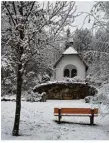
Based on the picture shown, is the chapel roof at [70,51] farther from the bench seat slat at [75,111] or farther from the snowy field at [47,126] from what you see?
the bench seat slat at [75,111]

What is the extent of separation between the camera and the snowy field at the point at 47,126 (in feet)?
37.1

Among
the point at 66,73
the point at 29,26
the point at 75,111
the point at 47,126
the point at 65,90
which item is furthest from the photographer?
the point at 66,73

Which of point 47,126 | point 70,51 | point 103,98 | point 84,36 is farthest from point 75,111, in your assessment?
point 70,51

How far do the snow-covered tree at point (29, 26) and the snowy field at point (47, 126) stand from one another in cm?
76

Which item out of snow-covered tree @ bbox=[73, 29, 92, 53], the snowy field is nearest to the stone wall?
the snowy field

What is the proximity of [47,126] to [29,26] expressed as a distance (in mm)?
4206

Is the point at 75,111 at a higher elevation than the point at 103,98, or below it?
below

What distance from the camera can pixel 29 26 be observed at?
10.6 m

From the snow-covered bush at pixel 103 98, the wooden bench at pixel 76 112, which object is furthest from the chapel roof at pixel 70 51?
the snow-covered bush at pixel 103 98

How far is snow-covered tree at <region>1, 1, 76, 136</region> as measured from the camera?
10492 millimetres

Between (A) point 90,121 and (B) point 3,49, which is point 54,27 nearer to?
(B) point 3,49

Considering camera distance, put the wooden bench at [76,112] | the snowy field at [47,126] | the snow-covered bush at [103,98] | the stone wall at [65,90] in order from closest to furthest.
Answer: the snowy field at [47,126], the snow-covered bush at [103,98], the wooden bench at [76,112], the stone wall at [65,90]

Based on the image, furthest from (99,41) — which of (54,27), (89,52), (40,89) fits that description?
(40,89)

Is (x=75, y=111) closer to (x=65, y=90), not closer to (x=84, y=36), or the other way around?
(x=84, y=36)
